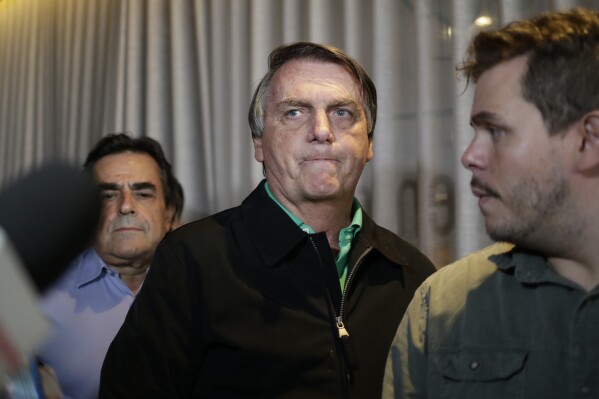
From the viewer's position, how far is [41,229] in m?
0.48

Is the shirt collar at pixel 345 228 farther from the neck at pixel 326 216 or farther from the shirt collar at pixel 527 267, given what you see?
the shirt collar at pixel 527 267

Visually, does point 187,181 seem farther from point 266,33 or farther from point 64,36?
point 64,36

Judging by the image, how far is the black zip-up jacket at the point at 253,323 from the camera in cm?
140

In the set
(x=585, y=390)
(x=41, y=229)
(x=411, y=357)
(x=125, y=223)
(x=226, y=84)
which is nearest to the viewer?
(x=41, y=229)

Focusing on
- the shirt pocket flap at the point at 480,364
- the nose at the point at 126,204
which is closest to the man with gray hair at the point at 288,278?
the shirt pocket flap at the point at 480,364

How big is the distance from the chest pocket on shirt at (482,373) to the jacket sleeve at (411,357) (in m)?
0.05

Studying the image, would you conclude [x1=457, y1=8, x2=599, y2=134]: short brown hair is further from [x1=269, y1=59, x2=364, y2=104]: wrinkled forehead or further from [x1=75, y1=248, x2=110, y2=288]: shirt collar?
[x1=75, y1=248, x2=110, y2=288]: shirt collar

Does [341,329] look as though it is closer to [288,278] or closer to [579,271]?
[288,278]

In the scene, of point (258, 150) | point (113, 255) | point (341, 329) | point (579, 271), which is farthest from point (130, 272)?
point (579, 271)

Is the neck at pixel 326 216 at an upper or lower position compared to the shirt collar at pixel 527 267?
upper

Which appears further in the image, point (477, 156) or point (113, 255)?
point (113, 255)

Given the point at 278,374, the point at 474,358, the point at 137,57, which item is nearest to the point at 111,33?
the point at 137,57

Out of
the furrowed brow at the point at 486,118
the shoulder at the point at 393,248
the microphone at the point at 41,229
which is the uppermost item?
the furrowed brow at the point at 486,118

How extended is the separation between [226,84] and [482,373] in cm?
156
